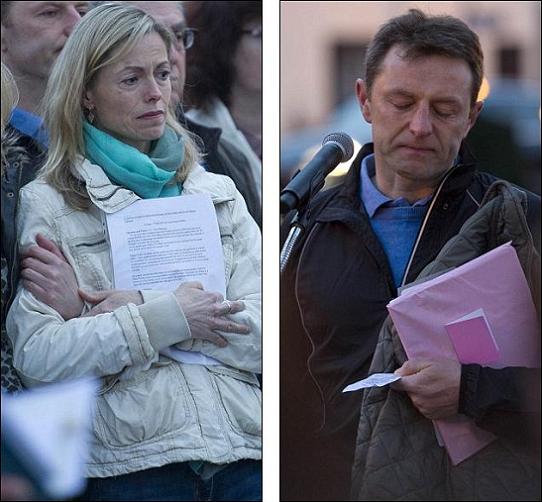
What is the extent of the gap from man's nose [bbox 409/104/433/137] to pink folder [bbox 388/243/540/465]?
1.22 feet

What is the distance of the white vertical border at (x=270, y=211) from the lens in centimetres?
304

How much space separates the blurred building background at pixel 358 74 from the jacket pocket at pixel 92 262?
51 cm

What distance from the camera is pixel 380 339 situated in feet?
10.0

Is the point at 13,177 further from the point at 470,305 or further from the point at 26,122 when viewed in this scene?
the point at 470,305

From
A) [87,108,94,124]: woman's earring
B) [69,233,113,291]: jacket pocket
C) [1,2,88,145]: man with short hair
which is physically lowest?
[69,233,113,291]: jacket pocket

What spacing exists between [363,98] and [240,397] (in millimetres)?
864

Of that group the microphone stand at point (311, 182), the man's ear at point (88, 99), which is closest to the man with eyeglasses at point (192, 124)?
the microphone stand at point (311, 182)

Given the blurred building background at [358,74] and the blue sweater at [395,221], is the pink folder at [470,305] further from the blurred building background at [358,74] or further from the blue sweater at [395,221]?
the blurred building background at [358,74]

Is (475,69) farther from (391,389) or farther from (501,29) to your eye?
(391,389)

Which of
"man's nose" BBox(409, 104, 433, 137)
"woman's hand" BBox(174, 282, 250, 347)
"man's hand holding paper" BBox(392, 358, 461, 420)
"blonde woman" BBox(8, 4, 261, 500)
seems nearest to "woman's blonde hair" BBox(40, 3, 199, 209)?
"blonde woman" BBox(8, 4, 261, 500)

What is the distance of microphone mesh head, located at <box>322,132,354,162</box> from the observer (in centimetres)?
304

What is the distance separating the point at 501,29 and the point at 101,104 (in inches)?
42.6

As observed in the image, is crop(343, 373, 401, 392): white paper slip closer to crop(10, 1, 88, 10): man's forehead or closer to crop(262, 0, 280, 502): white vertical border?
crop(262, 0, 280, 502): white vertical border

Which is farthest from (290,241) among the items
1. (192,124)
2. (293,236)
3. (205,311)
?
(192,124)
